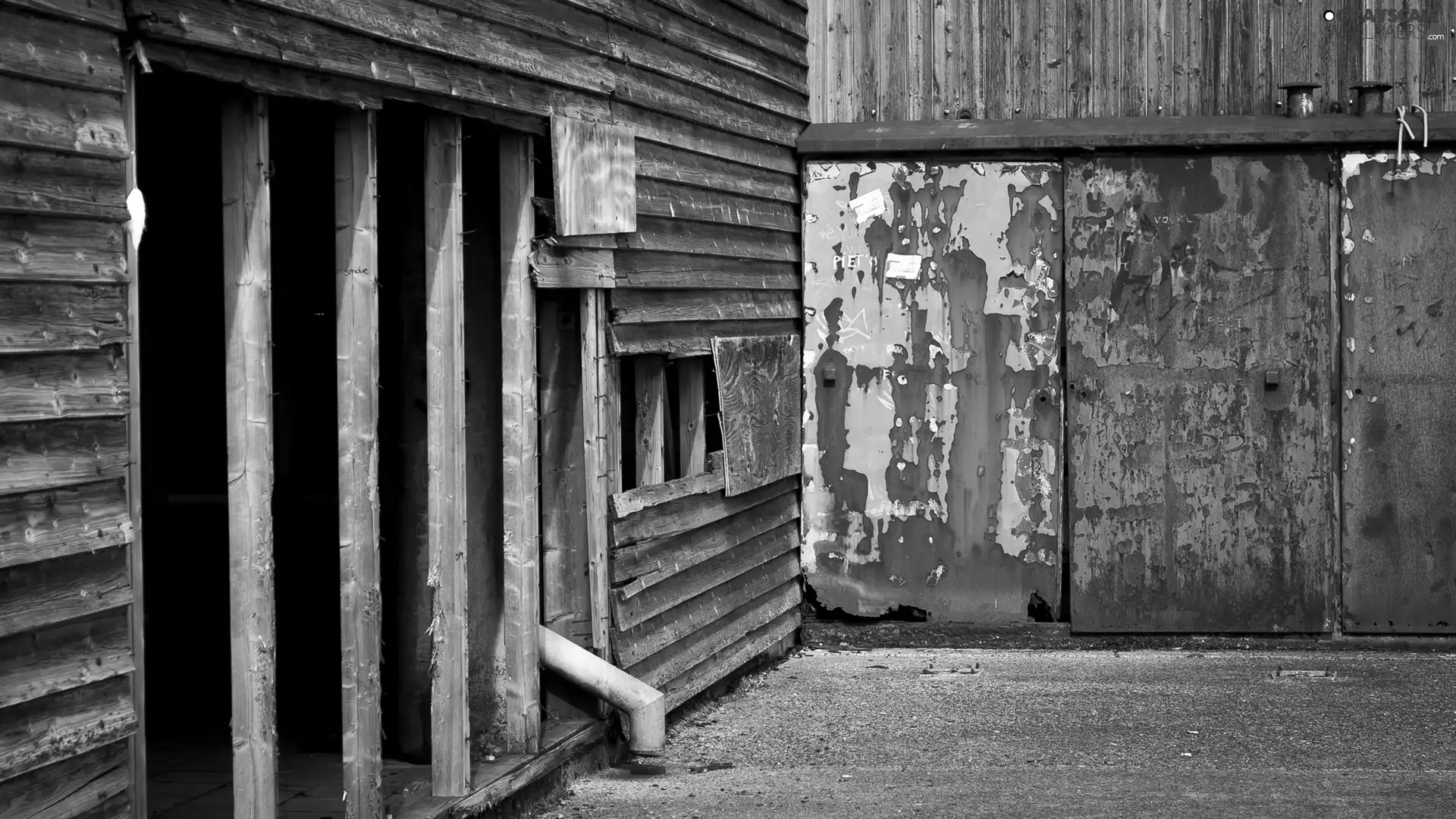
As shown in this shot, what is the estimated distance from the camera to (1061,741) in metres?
6.88

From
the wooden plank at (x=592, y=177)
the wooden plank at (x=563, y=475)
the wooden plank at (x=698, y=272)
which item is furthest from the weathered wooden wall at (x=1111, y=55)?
the wooden plank at (x=563, y=475)

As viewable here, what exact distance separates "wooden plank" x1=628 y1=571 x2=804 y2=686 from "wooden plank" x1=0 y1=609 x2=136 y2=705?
3422 mm

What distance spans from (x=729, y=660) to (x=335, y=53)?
14.5ft

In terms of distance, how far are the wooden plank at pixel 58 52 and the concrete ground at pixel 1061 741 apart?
131 inches

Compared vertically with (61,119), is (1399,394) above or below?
below

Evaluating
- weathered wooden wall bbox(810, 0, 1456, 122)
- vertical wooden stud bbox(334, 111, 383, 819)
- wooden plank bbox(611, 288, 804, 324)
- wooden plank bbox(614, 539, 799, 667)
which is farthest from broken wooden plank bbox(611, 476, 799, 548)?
weathered wooden wall bbox(810, 0, 1456, 122)

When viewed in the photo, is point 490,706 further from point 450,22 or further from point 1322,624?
point 1322,624

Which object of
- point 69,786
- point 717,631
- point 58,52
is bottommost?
point 717,631

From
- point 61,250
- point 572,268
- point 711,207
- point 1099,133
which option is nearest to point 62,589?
point 61,250

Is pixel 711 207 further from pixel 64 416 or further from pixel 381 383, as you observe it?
pixel 64 416

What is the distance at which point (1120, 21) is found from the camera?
931 centimetres

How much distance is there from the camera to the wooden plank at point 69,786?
10.4 feet

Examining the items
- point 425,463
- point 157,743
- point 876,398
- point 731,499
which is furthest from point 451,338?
point 876,398

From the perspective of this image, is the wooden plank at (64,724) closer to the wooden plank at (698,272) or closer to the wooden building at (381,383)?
the wooden building at (381,383)
